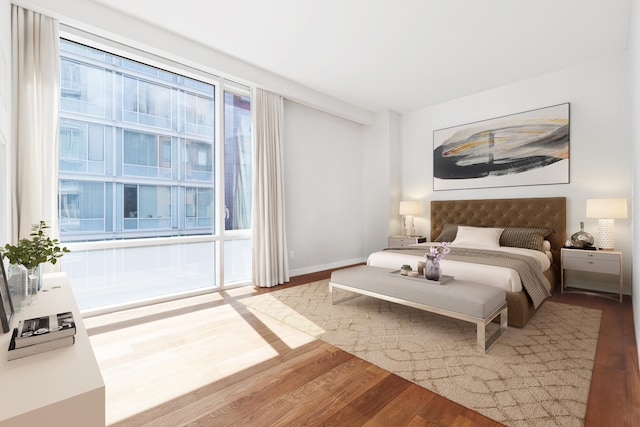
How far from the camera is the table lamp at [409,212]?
211 inches

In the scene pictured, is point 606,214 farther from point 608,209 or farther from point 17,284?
point 17,284

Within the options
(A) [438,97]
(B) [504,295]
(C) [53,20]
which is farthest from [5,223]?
(A) [438,97]

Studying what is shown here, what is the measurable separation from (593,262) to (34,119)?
5.85 meters

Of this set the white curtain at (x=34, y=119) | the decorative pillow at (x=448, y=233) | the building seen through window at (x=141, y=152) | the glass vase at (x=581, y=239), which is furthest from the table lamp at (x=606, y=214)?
the white curtain at (x=34, y=119)

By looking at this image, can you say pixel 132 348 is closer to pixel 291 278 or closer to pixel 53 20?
pixel 291 278

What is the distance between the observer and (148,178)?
3.65 m

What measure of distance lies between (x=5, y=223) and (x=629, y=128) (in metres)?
6.28

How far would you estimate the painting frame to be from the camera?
3.79 ft

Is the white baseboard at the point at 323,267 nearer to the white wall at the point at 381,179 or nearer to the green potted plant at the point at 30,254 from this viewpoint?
the white wall at the point at 381,179

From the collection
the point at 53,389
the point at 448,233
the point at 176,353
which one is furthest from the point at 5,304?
the point at 448,233

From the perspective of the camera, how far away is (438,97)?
5137 mm

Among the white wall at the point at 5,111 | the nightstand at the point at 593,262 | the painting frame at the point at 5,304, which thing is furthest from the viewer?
the nightstand at the point at 593,262

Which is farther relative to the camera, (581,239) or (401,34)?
(581,239)

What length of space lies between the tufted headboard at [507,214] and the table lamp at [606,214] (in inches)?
16.8
